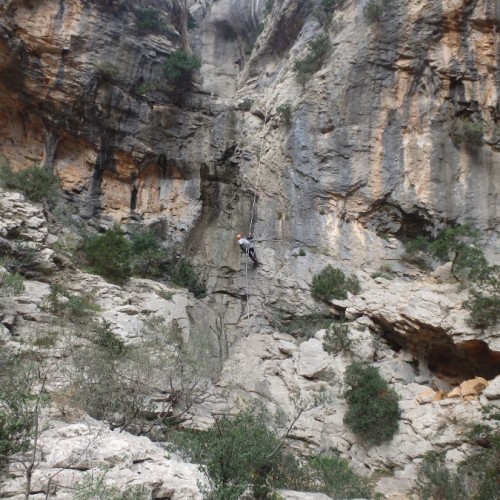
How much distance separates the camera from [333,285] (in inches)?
705

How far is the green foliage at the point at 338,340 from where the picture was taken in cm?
1570

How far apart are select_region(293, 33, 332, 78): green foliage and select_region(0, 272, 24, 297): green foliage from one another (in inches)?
651

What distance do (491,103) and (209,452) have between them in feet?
61.6

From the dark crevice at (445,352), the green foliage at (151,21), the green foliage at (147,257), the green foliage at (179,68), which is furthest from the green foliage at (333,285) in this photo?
the green foliage at (151,21)

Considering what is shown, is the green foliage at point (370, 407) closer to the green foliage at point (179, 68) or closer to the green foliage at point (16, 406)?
the green foliage at point (16, 406)

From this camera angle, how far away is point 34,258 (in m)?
15.5

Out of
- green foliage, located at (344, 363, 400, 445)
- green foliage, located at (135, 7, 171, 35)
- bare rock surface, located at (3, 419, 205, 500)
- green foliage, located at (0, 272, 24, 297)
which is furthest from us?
green foliage, located at (135, 7, 171, 35)

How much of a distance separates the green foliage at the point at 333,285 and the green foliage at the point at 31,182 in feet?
37.5

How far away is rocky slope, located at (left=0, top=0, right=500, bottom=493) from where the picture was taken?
15.9m

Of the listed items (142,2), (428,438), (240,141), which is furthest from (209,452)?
(142,2)

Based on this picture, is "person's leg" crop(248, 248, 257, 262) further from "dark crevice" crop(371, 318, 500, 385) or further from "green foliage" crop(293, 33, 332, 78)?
"green foliage" crop(293, 33, 332, 78)

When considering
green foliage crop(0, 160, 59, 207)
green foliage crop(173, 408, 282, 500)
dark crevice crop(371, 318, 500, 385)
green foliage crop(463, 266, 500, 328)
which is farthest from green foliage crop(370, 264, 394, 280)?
green foliage crop(0, 160, 59, 207)

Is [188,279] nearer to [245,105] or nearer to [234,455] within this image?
[245,105]

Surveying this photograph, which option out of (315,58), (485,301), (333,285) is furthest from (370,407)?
(315,58)
